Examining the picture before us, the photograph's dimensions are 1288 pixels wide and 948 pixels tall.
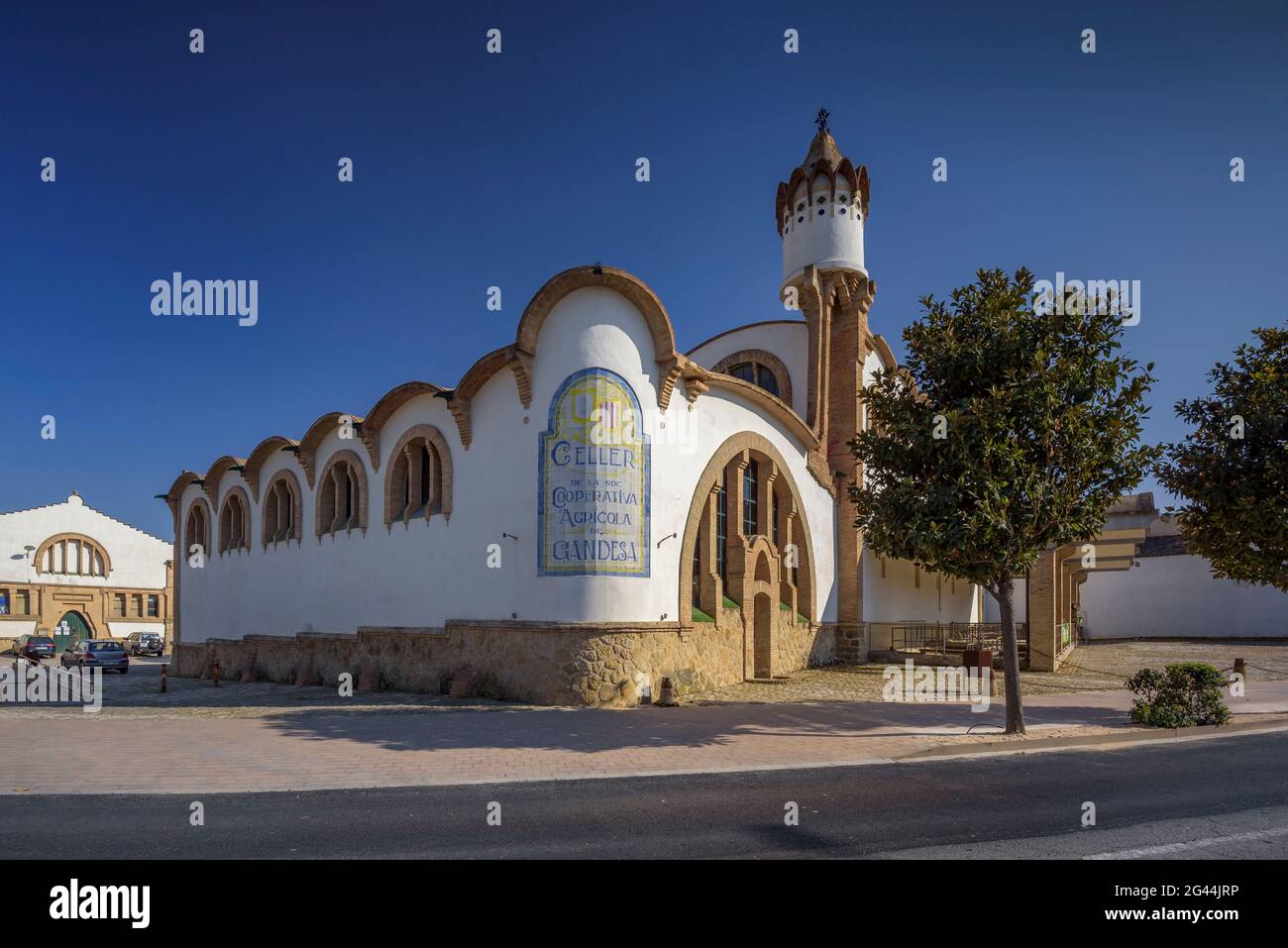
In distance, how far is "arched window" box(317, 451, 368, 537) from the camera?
932 inches

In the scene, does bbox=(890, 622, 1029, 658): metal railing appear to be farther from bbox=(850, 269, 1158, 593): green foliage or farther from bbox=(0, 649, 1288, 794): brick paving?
bbox=(850, 269, 1158, 593): green foliage

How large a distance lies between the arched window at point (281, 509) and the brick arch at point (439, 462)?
6.31 meters

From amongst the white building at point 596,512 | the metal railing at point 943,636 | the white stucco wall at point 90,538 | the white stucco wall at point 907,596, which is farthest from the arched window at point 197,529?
the metal railing at point 943,636

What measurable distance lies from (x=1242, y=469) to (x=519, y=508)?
14272mm

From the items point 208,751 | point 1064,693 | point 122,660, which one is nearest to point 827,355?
point 1064,693

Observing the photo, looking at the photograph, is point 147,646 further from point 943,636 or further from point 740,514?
point 943,636

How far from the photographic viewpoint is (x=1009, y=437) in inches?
527

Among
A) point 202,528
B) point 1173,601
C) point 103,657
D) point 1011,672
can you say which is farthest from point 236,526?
point 1173,601

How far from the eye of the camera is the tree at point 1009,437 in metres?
13.3

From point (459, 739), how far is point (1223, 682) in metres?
13.4

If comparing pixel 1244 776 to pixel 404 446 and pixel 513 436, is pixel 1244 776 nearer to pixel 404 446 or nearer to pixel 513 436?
pixel 513 436

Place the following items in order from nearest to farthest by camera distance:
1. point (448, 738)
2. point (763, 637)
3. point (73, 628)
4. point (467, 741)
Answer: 1. point (467, 741)
2. point (448, 738)
3. point (763, 637)
4. point (73, 628)

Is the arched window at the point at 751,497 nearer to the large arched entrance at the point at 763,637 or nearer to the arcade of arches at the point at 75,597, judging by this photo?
the large arched entrance at the point at 763,637
